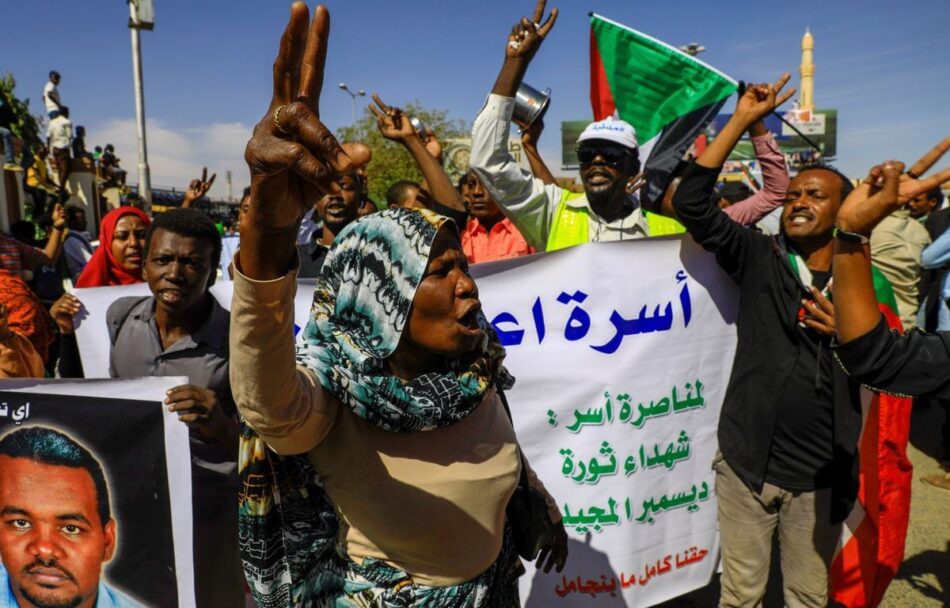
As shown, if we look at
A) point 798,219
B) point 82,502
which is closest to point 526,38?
point 798,219

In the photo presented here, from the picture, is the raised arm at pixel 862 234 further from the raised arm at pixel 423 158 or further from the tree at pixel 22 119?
the tree at pixel 22 119

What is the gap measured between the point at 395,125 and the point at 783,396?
211 centimetres

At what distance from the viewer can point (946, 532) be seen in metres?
4.04

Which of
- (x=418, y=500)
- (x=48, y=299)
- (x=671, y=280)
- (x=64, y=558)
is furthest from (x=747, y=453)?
(x=48, y=299)

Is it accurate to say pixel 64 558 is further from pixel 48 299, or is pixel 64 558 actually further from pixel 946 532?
pixel 48 299

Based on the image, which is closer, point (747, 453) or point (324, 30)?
point (324, 30)

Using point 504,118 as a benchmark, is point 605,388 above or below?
below

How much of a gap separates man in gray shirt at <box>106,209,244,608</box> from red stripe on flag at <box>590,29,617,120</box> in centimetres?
221

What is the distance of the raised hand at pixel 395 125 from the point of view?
318 cm

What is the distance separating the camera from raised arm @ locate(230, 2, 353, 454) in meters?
0.98

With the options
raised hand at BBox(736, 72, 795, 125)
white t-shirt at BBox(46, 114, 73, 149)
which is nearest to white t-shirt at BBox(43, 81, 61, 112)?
white t-shirt at BBox(46, 114, 73, 149)

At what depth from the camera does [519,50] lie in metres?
2.90

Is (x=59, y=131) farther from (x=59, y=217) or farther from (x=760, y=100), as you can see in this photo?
(x=760, y=100)

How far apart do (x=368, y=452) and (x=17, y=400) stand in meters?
1.40
